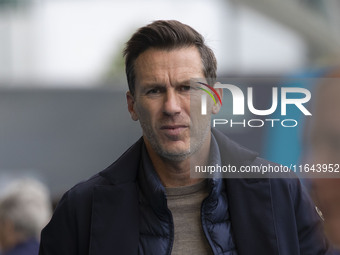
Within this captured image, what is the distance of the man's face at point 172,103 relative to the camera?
147cm

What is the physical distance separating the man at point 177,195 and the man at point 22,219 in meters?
1.73

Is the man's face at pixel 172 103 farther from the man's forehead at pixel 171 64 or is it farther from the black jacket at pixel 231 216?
the black jacket at pixel 231 216

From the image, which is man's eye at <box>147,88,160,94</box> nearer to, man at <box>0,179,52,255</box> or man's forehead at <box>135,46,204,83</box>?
man's forehead at <box>135,46,204,83</box>

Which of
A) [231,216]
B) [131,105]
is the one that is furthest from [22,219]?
[231,216]

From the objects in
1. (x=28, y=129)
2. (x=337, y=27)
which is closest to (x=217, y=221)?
(x=337, y=27)

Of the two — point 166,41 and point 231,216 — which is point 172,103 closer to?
point 166,41

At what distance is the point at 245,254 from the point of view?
1.49 m

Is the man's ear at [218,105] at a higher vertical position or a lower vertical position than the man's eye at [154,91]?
lower

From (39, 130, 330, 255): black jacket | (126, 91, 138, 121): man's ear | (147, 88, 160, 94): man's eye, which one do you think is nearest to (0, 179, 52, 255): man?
(39, 130, 330, 255): black jacket

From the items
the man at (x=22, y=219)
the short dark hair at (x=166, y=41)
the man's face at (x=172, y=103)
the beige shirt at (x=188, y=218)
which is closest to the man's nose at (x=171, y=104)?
the man's face at (x=172, y=103)

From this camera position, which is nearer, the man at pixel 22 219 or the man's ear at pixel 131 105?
the man's ear at pixel 131 105

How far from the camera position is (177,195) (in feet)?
5.19

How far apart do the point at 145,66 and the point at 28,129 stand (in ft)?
16.7

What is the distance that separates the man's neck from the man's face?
0.03m
